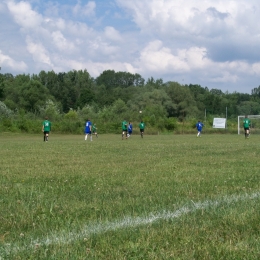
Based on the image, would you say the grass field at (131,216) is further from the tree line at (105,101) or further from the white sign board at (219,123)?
the white sign board at (219,123)

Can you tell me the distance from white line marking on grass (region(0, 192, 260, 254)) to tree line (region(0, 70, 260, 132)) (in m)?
49.0

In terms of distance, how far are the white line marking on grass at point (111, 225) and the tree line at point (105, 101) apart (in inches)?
1928

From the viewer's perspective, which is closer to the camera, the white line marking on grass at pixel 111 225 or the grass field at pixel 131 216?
the grass field at pixel 131 216

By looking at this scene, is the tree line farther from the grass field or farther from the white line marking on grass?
the white line marking on grass

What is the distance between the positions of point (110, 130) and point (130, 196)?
174ft

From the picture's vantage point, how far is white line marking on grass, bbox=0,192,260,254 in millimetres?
3828

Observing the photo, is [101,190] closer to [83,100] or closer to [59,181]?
[59,181]

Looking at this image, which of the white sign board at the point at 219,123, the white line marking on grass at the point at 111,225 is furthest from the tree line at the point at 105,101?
the white line marking on grass at the point at 111,225

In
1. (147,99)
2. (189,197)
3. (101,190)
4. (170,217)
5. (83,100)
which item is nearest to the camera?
(170,217)

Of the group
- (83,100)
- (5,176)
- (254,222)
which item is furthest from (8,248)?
(83,100)

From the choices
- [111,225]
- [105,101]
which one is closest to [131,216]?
[111,225]

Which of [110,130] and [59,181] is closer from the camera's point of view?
[59,181]

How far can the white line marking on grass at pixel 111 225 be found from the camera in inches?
151

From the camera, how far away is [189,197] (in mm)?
6074
